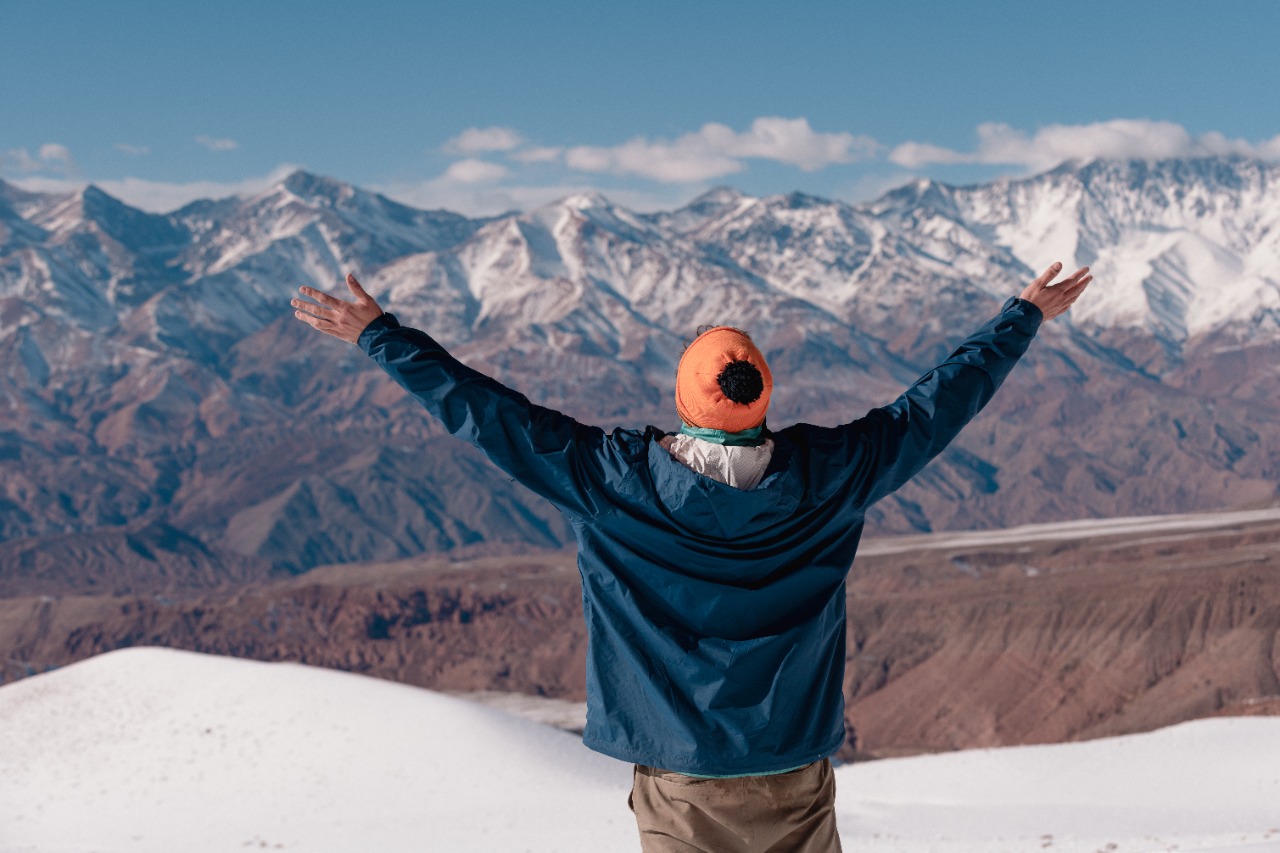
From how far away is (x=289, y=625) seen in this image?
11981cm

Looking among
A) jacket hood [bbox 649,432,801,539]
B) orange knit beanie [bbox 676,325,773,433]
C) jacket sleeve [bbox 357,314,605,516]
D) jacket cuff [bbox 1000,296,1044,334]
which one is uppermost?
jacket cuff [bbox 1000,296,1044,334]

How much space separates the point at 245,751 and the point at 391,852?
24.3ft

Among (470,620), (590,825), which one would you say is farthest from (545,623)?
(590,825)

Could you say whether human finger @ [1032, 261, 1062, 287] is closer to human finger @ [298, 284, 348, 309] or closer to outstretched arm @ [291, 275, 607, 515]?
outstretched arm @ [291, 275, 607, 515]

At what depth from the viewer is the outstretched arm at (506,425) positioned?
4207 mm

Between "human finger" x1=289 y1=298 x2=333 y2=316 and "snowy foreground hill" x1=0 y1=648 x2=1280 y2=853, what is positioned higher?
"human finger" x1=289 y1=298 x2=333 y2=316

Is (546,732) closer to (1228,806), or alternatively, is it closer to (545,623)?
(1228,806)

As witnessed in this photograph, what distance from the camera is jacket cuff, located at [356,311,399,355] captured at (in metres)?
4.38

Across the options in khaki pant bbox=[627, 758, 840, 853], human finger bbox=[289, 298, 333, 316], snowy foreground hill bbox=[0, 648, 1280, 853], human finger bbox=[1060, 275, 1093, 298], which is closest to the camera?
khaki pant bbox=[627, 758, 840, 853]

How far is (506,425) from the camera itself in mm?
4215

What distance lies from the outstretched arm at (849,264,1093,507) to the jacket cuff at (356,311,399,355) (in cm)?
156

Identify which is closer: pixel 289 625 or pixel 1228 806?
pixel 1228 806

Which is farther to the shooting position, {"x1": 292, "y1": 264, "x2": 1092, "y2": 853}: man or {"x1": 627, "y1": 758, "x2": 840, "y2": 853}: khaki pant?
{"x1": 627, "y1": 758, "x2": 840, "y2": 853}: khaki pant

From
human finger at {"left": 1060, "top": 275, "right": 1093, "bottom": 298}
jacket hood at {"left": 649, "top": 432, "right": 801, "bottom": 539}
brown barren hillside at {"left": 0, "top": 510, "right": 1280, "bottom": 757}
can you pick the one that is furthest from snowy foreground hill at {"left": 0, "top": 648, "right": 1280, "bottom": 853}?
brown barren hillside at {"left": 0, "top": 510, "right": 1280, "bottom": 757}
